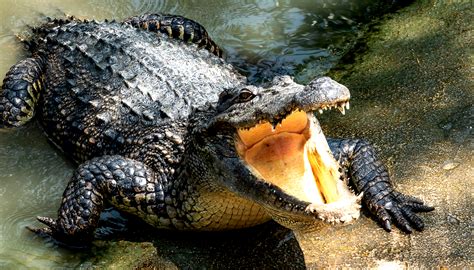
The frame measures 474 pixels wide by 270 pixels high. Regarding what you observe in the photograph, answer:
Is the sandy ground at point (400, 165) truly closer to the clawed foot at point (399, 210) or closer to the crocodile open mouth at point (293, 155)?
the clawed foot at point (399, 210)

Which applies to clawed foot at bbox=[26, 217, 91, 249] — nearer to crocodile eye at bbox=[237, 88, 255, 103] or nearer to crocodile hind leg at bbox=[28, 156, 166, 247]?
crocodile hind leg at bbox=[28, 156, 166, 247]

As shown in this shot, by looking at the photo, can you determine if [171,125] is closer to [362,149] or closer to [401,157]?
[362,149]

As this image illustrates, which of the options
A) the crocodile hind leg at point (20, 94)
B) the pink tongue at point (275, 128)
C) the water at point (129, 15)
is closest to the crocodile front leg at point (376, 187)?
the pink tongue at point (275, 128)

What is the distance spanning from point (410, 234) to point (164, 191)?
5.53 ft

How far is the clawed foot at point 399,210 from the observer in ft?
14.3

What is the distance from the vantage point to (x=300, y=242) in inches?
170

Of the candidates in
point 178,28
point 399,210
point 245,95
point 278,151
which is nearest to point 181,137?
point 245,95

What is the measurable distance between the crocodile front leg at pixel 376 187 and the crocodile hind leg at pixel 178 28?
2.10 metres

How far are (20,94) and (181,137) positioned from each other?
205 centimetres

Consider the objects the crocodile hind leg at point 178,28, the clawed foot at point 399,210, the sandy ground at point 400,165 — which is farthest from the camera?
the crocodile hind leg at point 178,28

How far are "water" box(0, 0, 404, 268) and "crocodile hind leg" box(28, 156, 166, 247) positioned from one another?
149mm

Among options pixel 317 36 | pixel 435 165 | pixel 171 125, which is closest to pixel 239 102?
pixel 171 125

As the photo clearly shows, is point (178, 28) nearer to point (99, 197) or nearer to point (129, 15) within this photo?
point (129, 15)

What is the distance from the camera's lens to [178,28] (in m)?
6.40
